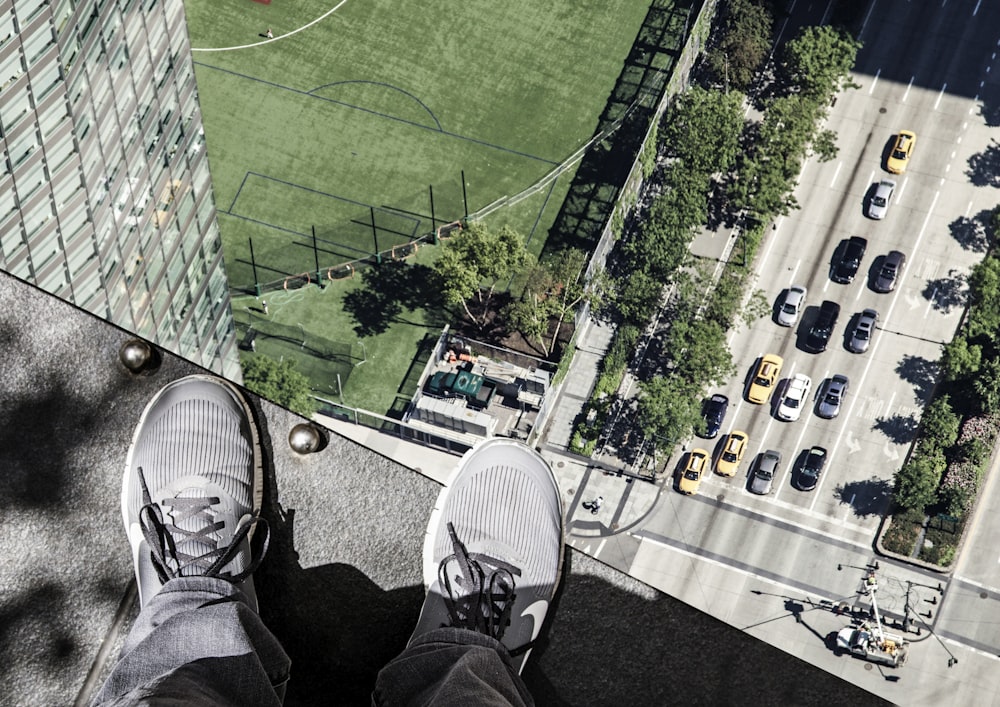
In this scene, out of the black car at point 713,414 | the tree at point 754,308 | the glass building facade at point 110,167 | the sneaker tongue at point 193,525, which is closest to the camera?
the sneaker tongue at point 193,525

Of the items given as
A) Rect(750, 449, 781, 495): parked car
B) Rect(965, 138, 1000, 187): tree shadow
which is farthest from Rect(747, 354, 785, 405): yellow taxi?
Rect(965, 138, 1000, 187): tree shadow

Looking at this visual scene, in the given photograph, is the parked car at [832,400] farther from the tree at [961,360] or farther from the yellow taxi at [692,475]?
the yellow taxi at [692,475]

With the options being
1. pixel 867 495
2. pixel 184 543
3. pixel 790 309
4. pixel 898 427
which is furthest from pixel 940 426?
pixel 184 543

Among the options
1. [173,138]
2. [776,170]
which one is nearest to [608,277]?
[776,170]

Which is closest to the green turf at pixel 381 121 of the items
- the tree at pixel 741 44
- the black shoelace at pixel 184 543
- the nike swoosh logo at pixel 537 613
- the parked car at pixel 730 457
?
the tree at pixel 741 44

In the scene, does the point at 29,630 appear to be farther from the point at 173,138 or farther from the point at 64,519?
the point at 173,138

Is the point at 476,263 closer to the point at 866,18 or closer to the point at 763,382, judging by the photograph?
the point at 763,382
